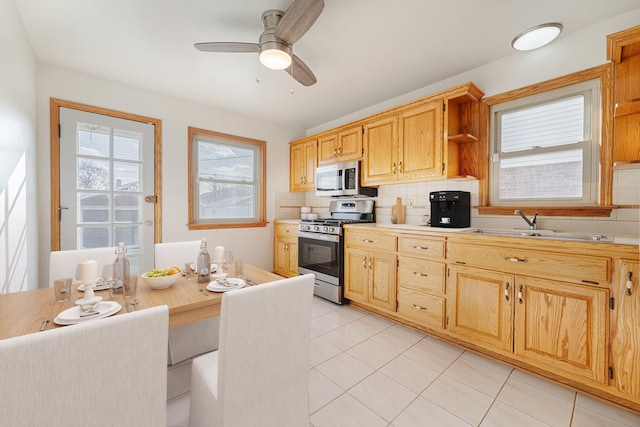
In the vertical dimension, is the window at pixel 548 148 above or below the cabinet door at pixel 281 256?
above

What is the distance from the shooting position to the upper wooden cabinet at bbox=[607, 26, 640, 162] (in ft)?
5.46

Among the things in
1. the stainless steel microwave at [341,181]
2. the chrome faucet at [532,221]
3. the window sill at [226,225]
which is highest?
the stainless steel microwave at [341,181]

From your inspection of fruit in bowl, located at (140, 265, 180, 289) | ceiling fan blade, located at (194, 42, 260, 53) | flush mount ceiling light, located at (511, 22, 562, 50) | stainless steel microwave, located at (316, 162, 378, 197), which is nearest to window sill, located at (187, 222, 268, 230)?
stainless steel microwave, located at (316, 162, 378, 197)

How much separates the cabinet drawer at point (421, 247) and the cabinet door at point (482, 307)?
0.60 feet

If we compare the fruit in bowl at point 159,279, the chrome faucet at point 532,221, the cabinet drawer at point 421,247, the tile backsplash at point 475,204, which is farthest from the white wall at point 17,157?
the chrome faucet at point 532,221

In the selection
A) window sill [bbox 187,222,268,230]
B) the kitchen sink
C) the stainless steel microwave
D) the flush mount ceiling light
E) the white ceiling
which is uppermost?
the white ceiling

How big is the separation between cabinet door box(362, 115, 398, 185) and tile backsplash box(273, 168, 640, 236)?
0.31m

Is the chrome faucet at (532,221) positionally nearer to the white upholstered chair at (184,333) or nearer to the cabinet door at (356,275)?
the cabinet door at (356,275)

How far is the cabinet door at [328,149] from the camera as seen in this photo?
366cm

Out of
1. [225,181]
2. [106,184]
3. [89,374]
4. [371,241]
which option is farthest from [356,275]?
[106,184]

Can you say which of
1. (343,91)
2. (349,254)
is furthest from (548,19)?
(349,254)

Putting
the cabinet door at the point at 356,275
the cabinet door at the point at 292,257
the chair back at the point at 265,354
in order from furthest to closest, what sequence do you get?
the cabinet door at the point at 292,257 < the cabinet door at the point at 356,275 < the chair back at the point at 265,354

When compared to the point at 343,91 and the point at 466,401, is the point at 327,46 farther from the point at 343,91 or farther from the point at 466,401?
the point at 466,401

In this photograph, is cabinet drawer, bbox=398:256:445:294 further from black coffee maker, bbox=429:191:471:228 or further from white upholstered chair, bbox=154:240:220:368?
white upholstered chair, bbox=154:240:220:368
